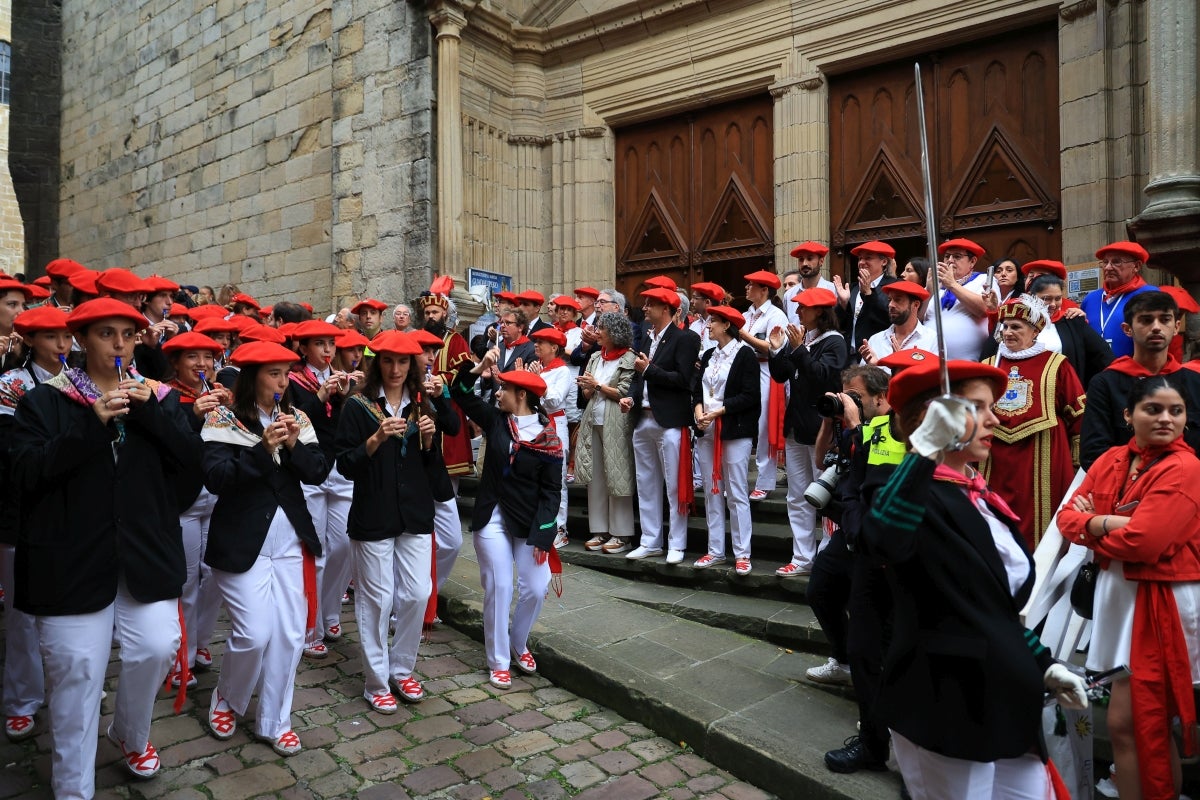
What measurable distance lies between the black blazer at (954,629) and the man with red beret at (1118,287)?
386 centimetres

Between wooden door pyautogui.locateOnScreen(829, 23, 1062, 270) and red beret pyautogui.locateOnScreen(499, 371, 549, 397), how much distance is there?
5663 millimetres

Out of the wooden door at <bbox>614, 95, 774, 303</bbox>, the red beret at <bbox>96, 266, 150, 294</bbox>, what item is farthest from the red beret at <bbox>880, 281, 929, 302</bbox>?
the red beret at <bbox>96, 266, 150, 294</bbox>

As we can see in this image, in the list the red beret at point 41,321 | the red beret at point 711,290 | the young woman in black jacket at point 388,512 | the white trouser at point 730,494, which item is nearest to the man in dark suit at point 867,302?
the red beret at point 711,290

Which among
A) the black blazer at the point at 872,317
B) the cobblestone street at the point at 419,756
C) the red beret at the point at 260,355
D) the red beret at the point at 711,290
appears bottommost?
the cobblestone street at the point at 419,756

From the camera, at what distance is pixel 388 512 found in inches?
188

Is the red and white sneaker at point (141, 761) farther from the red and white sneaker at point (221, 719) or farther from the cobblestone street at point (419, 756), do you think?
the red and white sneaker at point (221, 719)

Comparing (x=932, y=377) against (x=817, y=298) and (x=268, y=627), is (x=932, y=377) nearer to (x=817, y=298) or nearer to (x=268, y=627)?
(x=268, y=627)

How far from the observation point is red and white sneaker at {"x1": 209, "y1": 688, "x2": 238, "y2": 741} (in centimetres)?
427

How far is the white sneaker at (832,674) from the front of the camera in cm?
481

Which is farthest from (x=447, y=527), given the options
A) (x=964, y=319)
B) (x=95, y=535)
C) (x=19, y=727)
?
(x=964, y=319)

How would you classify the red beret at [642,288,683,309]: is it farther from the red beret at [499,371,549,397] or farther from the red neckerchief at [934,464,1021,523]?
the red neckerchief at [934,464,1021,523]

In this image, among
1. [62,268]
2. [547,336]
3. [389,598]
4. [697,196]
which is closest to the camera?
[389,598]

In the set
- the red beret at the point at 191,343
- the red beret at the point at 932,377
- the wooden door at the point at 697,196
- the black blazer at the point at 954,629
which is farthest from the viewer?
the wooden door at the point at 697,196

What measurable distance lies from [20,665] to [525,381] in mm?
3100
